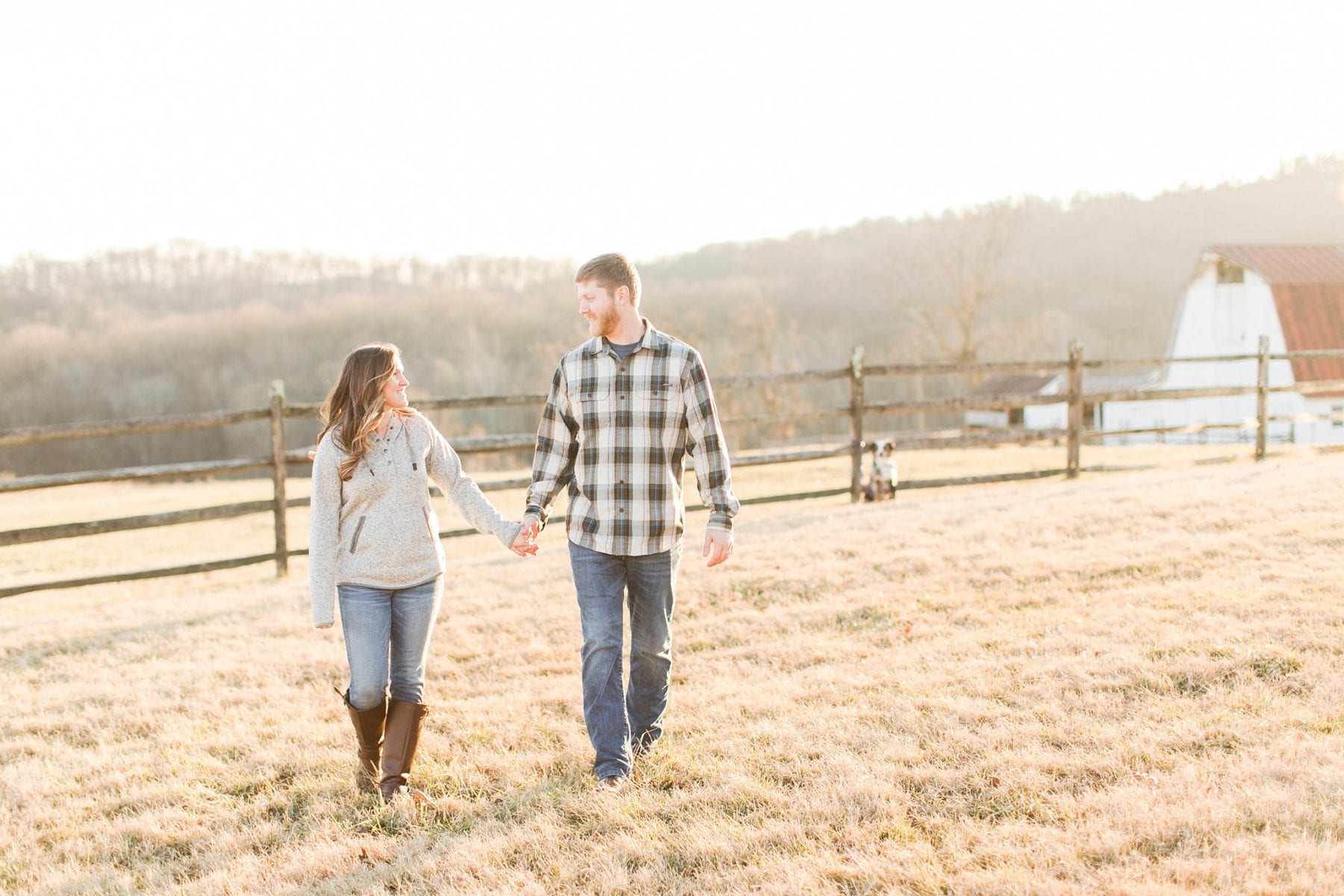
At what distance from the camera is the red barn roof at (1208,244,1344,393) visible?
27.0 metres

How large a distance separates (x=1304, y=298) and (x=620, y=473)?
98.4 ft

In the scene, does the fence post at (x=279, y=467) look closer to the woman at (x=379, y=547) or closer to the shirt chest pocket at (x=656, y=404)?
the woman at (x=379, y=547)

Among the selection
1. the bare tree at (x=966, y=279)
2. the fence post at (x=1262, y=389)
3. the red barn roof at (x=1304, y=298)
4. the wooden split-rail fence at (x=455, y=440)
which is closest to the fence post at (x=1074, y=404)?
the wooden split-rail fence at (x=455, y=440)

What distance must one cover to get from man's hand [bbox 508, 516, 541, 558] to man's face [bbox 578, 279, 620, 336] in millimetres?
755

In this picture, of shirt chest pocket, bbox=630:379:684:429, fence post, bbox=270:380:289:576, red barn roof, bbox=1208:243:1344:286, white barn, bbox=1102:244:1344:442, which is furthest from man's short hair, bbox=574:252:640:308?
red barn roof, bbox=1208:243:1344:286

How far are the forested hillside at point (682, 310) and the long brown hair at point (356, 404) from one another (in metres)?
41.5

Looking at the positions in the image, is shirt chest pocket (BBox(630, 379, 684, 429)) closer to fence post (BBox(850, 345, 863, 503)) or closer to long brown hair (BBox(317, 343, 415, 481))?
long brown hair (BBox(317, 343, 415, 481))

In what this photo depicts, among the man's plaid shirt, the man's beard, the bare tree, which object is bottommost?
the man's plaid shirt

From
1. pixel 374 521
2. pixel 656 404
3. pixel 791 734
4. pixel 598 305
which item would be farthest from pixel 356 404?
pixel 791 734

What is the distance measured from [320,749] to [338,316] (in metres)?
85.0

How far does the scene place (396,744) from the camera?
146 inches

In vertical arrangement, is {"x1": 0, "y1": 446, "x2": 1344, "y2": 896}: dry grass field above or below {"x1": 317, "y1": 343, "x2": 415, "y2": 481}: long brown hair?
below

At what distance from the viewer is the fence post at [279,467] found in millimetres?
8734

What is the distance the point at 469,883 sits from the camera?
9.82 ft
